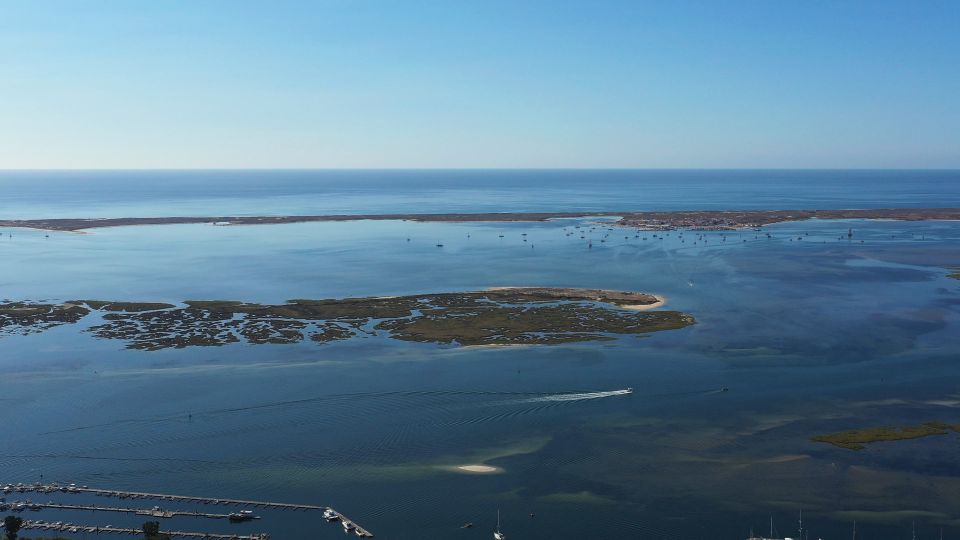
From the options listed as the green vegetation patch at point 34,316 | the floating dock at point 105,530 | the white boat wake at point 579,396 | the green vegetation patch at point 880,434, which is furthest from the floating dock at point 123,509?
the green vegetation patch at point 34,316

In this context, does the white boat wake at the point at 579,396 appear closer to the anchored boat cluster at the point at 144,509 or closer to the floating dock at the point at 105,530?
the anchored boat cluster at the point at 144,509

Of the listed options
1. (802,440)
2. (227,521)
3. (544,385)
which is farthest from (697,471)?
(227,521)

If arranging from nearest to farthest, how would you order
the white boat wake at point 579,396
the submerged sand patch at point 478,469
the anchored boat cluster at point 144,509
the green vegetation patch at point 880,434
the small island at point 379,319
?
the anchored boat cluster at point 144,509
the submerged sand patch at point 478,469
the green vegetation patch at point 880,434
the white boat wake at point 579,396
the small island at point 379,319

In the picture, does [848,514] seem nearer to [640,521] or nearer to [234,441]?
[640,521]

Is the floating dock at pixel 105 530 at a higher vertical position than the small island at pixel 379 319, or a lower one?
lower

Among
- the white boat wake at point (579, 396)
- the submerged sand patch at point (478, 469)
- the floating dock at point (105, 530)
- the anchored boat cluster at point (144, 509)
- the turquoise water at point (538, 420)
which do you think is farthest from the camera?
the white boat wake at point (579, 396)

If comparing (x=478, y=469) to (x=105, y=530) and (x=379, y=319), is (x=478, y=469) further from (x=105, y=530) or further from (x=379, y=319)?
(x=379, y=319)

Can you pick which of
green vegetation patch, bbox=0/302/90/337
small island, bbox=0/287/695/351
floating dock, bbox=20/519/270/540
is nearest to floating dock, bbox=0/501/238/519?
floating dock, bbox=20/519/270/540
